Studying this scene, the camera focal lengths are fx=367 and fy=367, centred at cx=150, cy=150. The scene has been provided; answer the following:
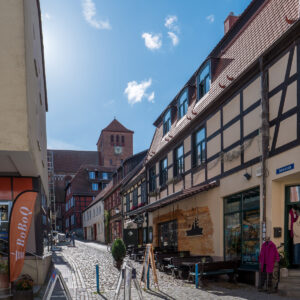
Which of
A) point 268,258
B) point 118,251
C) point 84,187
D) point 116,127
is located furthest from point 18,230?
point 116,127

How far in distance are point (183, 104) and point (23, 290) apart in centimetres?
1199

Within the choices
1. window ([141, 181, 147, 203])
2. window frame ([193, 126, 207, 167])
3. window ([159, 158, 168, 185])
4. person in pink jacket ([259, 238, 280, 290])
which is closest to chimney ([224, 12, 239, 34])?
window frame ([193, 126, 207, 167])

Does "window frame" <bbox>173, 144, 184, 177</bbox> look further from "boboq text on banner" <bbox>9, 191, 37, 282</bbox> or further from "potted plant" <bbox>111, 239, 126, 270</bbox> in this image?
"boboq text on banner" <bbox>9, 191, 37, 282</bbox>

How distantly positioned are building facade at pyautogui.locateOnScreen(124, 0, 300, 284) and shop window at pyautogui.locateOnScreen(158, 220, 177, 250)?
0.48ft

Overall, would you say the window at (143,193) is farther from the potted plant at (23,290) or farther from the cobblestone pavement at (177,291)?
the potted plant at (23,290)

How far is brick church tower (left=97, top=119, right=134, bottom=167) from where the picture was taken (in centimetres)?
7556

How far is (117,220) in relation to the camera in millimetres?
34812

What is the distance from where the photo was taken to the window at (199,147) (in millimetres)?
14844

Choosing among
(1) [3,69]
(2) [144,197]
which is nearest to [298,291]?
(1) [3,69]

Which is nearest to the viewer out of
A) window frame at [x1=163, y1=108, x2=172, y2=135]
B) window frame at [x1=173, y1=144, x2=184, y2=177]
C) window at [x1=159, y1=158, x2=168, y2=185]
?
window frame at [x1=173, y1=144, x2=184, y2=177]

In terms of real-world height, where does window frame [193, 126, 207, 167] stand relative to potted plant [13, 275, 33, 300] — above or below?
above

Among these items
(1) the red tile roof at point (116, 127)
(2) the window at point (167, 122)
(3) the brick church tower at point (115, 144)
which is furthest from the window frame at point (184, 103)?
(1) the red tile roof at point (116, 127)

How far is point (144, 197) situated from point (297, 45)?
16496 millimetres

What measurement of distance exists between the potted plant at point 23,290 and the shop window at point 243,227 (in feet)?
21.0
